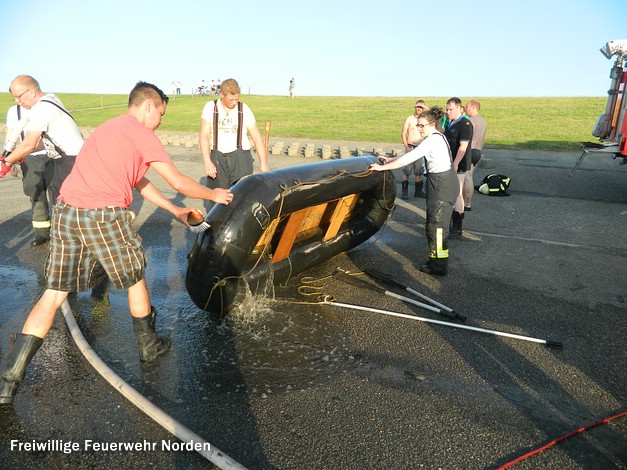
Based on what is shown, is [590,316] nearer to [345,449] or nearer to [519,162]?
[345,449]

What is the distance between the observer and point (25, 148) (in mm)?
4445

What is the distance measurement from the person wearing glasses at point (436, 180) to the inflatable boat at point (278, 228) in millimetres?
591

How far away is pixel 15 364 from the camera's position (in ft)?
9.97

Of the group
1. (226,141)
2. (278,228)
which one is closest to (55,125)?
(226,141)

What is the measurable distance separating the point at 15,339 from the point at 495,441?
3.05 metres

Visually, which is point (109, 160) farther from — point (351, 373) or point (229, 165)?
point (229, 165)

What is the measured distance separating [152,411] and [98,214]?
1.30m

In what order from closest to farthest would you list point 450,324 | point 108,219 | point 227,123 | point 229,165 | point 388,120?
point 108,219 < point 450,324 < point 227,123 < point 229,165 < point 388,120

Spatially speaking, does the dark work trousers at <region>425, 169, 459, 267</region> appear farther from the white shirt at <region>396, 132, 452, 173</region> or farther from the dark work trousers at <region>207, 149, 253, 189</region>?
the dark work trousers at <region>207, 149, 253, 189</region>

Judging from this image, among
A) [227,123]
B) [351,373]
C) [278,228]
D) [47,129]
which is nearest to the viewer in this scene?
[351,373]

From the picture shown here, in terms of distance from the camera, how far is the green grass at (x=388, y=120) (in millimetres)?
19797

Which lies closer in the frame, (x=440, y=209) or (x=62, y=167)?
(x=62, y=167)

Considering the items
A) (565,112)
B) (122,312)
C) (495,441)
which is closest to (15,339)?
(122,312)

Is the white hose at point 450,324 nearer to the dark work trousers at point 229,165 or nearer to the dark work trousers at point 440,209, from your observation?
the dark work trousers at point 440,209
